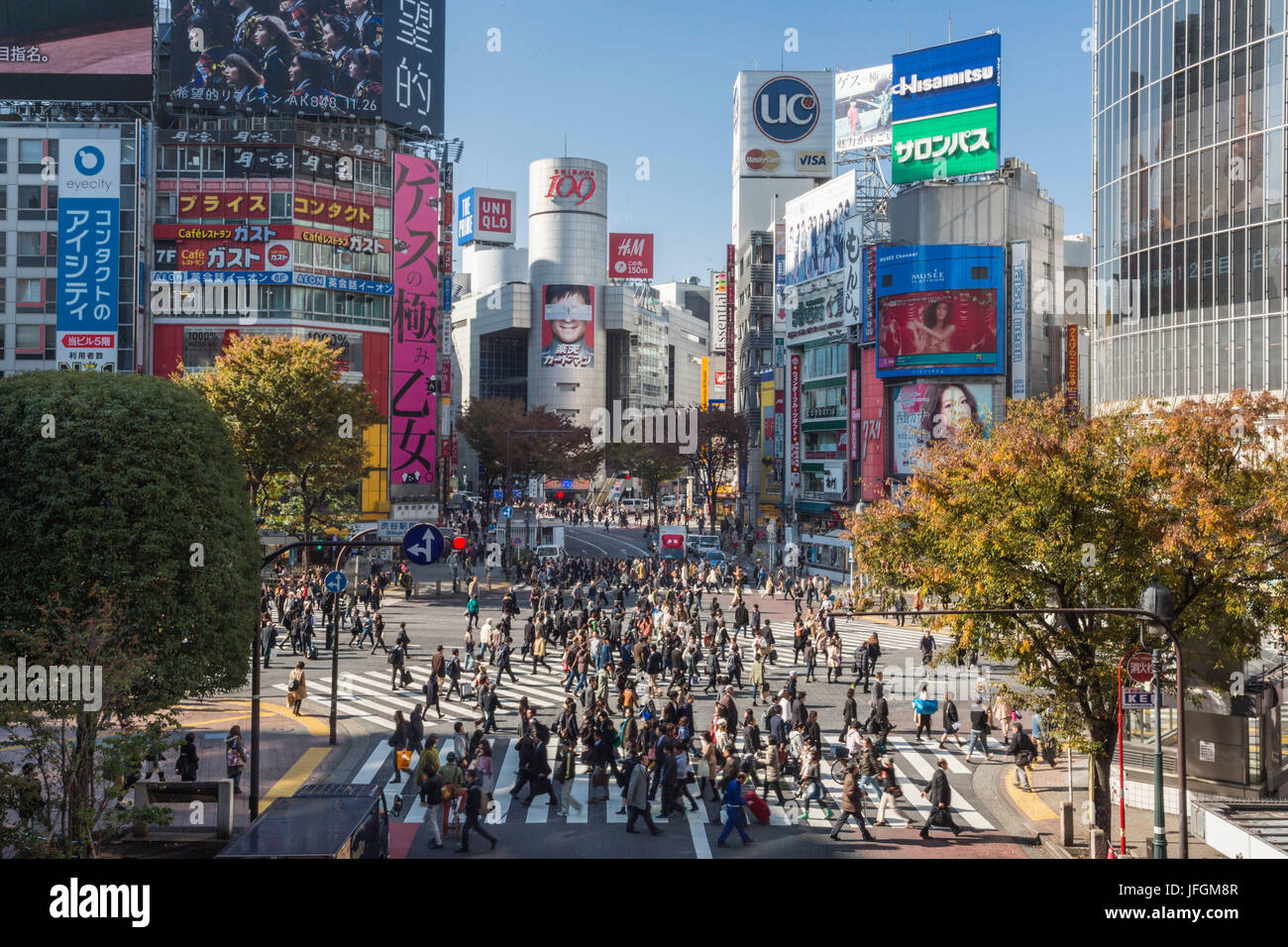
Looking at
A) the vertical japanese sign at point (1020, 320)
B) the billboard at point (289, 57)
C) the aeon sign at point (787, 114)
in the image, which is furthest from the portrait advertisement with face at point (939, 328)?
the aeon sign at point (787, 114)

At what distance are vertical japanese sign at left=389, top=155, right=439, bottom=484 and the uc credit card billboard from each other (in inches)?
1380

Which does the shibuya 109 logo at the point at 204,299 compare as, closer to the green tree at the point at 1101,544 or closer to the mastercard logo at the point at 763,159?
the green tree at the point at 1101,544

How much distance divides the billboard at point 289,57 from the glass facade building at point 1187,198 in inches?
1947

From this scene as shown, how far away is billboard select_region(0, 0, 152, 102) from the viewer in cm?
6756

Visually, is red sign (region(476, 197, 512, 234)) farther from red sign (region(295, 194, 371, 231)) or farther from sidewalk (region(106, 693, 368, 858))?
sidewalk (region(106, 693, 368, 858))

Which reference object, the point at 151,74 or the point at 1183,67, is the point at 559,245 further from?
the point at 1183,67

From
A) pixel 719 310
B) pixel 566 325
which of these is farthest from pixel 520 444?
pixel 719 310

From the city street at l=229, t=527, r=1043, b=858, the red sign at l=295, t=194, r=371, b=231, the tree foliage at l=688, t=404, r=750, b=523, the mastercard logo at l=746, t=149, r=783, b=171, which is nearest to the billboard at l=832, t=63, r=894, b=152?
the mastercard logo at l=746, t=149, r=783, b=171

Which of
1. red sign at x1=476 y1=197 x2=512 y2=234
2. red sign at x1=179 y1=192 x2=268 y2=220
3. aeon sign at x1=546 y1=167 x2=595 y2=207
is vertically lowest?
red sign at x1=179 y1=192 x2=268 y2=220

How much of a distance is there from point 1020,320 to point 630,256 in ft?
350

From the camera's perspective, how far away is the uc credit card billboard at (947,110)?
Result: 69875 millimetres

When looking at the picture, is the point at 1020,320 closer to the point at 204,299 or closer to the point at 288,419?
the point at 288,419

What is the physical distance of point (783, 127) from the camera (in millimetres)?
132500

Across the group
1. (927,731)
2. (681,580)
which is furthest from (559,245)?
(927,731)
